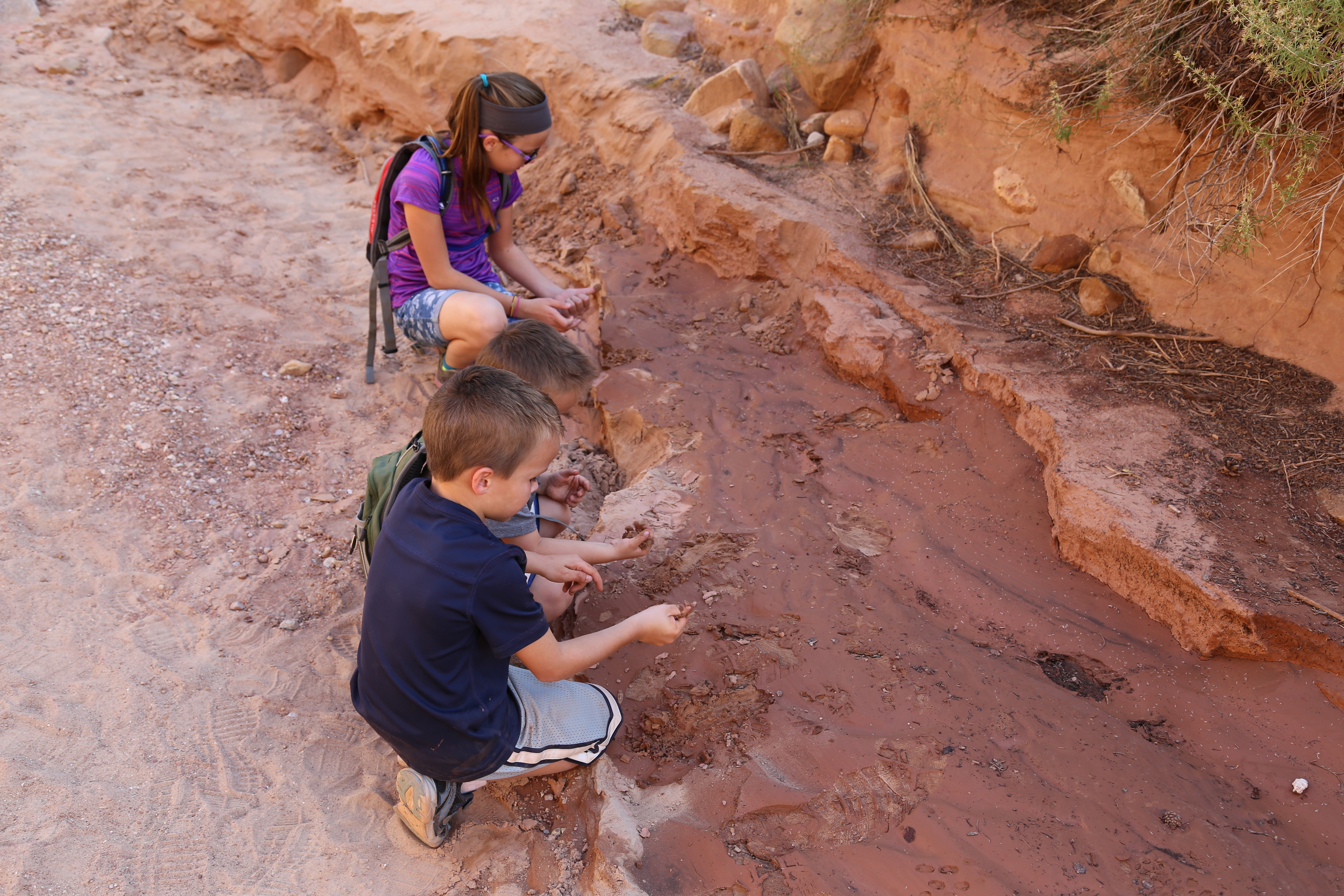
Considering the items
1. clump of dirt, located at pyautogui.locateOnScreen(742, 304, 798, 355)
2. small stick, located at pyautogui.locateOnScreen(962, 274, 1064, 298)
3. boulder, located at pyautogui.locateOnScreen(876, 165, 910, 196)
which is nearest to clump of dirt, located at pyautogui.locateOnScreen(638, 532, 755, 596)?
clump of dirt, located at pyautogui.locateOnScreen(742, 304, 798, 355)

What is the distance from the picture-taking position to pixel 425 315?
347 centimetres

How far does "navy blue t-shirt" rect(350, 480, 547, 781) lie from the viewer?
1.71 meters

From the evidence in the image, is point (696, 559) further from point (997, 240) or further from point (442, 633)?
point (997, 240)

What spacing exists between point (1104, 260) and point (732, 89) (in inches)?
96.8

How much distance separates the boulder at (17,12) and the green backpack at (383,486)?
681 cm

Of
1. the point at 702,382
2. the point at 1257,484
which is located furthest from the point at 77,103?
the point at 1257,484

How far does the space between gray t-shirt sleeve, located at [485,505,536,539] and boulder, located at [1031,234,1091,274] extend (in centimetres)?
269

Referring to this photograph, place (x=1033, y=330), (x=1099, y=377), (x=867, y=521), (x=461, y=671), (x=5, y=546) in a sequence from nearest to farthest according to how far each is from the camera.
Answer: (x=461, y=671), (x=5, y=546), (x=867, y=521), (x=1099, y=377), (x=1033, y=330)

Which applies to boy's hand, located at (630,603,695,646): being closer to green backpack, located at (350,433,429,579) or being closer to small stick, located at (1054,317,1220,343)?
green backpack, located at (350,433,429,579)

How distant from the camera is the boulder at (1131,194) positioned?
11.3 ft

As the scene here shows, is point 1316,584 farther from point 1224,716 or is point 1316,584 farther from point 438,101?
point 438,101

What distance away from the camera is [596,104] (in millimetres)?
5281

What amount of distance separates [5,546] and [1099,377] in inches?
154

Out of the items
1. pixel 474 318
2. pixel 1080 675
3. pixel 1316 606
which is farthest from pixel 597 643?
pixel 1316 606
